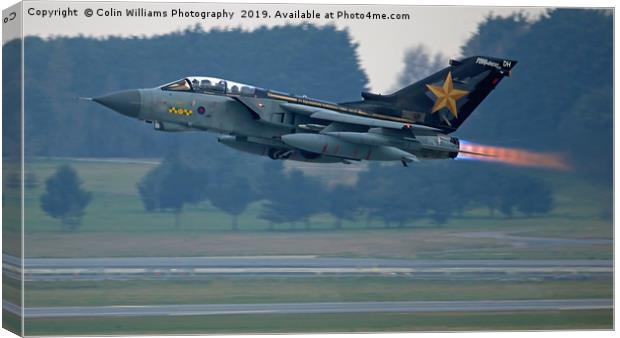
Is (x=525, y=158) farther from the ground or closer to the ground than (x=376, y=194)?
farther from the ground

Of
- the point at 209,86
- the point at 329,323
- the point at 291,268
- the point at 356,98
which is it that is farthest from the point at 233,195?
the point at 329,323

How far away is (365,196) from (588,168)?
17.1 feet

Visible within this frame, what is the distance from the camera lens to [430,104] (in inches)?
1193

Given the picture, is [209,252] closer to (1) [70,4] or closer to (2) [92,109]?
(2) [92,109]

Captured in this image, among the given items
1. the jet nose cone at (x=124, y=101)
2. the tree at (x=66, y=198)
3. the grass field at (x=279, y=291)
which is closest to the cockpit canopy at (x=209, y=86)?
the jet nose cone at (x=124, y=101)

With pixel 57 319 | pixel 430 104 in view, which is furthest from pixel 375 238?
pixel 57 319

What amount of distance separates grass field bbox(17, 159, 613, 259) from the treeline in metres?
0.19

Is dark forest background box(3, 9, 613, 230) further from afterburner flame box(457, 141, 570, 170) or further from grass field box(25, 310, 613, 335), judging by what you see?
grass field box(25, 310, 613, 335)

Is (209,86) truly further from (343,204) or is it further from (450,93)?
(450,93)

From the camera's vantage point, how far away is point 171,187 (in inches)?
1242

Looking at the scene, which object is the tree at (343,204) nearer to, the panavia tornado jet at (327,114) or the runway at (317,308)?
the panavia tornado jet at (327,114)

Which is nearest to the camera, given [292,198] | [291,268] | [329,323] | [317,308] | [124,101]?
[124,101]

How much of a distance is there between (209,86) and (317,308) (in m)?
5.64

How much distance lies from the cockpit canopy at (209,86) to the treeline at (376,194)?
108 inches
